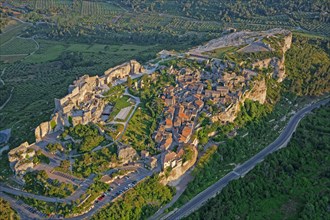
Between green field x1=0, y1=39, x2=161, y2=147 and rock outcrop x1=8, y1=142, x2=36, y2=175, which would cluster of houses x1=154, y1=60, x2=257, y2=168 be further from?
green field x1=0, y1=39, x2=161, y2=147

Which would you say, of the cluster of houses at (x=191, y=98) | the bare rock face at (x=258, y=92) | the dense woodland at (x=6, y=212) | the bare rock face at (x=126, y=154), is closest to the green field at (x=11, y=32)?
the cluster of houses at (x=191, y=98)

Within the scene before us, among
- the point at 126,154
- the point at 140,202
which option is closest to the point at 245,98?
the point at 126,154

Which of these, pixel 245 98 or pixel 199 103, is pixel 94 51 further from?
A: pixel 199 103

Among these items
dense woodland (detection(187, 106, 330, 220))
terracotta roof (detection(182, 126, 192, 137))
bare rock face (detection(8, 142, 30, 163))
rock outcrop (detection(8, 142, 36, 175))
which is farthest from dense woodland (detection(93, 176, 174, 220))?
bare rock face (detection(8, 142, 30, 163))

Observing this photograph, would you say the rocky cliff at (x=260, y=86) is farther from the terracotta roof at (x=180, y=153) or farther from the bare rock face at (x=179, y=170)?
the terracotta roof at (x=180, y=153)

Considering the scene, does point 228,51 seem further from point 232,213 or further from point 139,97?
point 232,213
